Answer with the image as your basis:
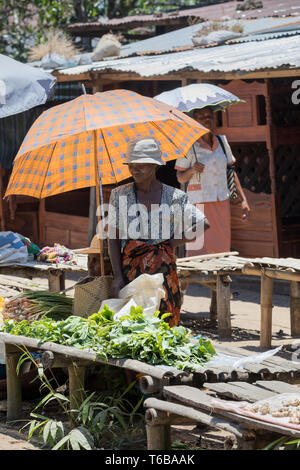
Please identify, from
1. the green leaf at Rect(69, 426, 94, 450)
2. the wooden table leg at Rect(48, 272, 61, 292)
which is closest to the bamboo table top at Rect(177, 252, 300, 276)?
the wooden table leg at Rect(48, 272, 61, 292)

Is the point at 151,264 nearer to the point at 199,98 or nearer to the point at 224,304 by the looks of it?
the point at 224,304

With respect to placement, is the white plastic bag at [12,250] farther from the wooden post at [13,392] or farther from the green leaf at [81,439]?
the green leaf at [81,439]

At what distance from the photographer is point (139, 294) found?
17.6 feet

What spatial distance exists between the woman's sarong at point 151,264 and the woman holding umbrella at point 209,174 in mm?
2668

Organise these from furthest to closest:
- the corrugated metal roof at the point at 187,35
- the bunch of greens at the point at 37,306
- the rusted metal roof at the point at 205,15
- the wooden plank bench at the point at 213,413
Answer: the rusted metal roof at the point at 205,15 → the corrugated metal roof at the point at 187,35 → the bunch of greens at the point at 37,306 → the wooden plank bench at the point at 213,413

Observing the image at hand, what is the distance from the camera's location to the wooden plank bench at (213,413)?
153 inches

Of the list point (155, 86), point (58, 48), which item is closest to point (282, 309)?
point (155, 86)

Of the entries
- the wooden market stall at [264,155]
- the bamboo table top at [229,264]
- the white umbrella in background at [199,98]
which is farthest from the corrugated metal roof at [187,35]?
the bamboo table top at [229,264]

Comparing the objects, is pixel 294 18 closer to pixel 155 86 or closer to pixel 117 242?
pixel 155 86

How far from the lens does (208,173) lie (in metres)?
8.26

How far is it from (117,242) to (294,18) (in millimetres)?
7977

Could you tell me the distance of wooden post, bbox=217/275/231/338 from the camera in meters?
7.90

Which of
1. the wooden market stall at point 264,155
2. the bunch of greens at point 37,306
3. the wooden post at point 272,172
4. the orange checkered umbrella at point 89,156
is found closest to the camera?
the bunch of greens at point 37,306
